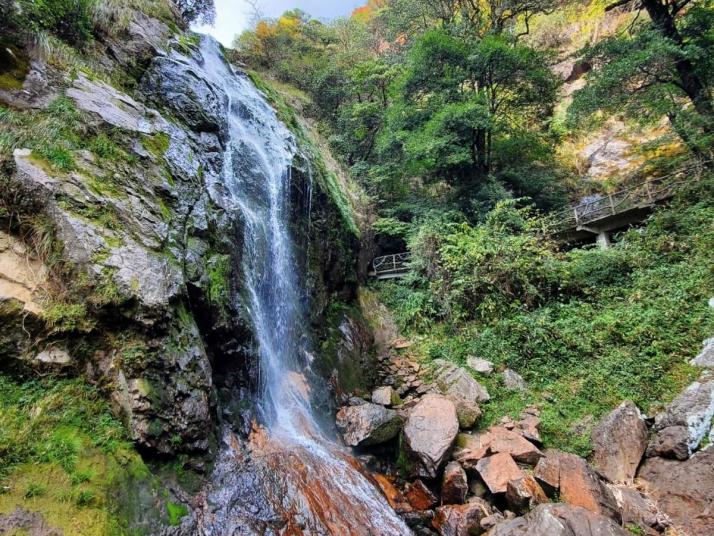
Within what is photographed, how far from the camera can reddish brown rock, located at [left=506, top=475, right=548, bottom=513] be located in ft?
17.0

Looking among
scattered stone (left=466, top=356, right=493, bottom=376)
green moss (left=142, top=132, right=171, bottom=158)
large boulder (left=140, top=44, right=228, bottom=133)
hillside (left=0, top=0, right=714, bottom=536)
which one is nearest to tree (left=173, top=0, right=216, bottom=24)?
hillside (left=0, top=0, right=714, bottom=536)

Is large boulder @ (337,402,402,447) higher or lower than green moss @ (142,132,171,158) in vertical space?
lower

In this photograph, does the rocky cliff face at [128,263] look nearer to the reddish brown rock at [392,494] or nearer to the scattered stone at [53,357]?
the scattered stone at [53,357]

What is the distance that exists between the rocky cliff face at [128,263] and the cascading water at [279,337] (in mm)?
656

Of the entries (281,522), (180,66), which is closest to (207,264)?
(281,522)

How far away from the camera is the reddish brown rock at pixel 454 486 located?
5758 millimetres

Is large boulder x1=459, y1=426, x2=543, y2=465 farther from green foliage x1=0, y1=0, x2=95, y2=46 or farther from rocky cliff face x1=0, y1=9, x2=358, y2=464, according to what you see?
green foliage x1=0, y1=0, x2=95, y2=46

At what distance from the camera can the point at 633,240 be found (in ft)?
32.9

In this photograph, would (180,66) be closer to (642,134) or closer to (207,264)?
(207,264)

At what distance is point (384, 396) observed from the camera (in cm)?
845

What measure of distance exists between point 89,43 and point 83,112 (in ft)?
9.52

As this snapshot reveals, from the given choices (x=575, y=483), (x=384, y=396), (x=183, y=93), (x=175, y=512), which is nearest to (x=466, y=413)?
(x=384, y=396)

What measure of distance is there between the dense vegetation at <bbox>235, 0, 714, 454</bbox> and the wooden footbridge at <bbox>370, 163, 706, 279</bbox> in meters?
0.88

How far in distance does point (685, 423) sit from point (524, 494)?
2710 millimetres
